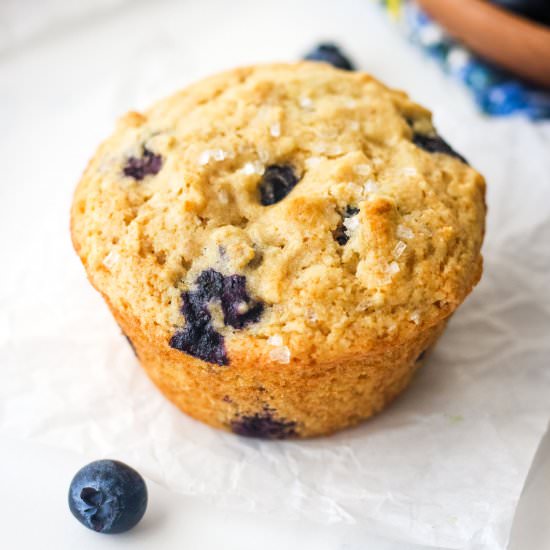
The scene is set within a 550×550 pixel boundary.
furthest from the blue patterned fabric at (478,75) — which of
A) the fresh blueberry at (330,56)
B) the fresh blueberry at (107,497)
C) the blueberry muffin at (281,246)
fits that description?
the fresh blueberry at (107,497)

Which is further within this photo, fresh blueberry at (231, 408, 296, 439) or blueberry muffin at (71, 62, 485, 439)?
fresh blueberry at (231, 408, 296, 439)

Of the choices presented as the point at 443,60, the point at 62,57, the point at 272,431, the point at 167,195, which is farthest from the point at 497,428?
the point at 62,57

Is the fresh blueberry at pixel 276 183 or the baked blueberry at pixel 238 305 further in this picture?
the fresh blueberry at pixel 276 183

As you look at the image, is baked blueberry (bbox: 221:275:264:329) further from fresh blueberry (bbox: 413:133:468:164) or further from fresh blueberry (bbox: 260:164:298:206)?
fresh blueberry (bbox: 413:133:468:164)

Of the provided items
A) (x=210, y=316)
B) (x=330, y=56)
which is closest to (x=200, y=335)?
(x=210, y=316)

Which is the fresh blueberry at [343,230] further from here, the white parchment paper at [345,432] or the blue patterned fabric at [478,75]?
the blue patterned fabric at [478,75]

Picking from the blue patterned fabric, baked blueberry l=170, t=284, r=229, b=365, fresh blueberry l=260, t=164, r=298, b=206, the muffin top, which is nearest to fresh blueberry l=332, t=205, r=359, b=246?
the muffin top
